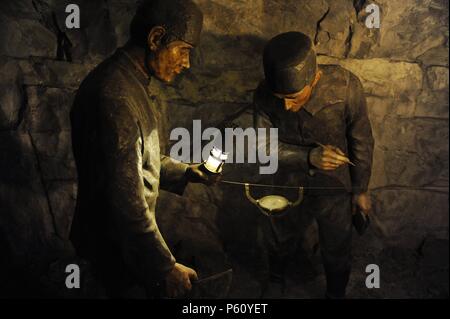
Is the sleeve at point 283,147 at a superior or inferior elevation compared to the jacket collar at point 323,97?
inferior

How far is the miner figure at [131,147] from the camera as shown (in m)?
3.49

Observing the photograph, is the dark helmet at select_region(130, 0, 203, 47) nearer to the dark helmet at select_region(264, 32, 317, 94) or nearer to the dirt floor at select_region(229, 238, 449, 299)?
the dark helmet at select_region(264, 32, 317, 94)

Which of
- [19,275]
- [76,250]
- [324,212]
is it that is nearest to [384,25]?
[324,212]

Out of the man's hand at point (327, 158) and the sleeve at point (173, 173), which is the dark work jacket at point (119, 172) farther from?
the man's hand at point (327, 158)

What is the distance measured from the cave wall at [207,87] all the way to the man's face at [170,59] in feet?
0.95

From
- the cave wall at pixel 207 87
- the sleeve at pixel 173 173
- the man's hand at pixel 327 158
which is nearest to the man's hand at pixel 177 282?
the cave wall at pixel 207 87

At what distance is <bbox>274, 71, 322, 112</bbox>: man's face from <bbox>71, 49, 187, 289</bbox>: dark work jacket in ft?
2.99

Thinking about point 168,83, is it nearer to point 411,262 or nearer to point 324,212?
point 324,212

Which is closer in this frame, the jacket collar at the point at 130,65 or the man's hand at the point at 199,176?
the jacket collar at the point at 130,65

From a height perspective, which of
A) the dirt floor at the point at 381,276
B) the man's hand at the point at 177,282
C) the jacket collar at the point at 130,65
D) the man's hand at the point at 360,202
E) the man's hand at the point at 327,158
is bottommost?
the dirt floor at the point at 381,276

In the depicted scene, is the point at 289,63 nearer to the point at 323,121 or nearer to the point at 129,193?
the point at 323,121

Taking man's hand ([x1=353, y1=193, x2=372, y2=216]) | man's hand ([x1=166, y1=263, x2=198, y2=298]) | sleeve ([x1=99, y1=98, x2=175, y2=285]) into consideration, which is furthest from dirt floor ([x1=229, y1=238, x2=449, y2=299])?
sleeve ([x1=99, y1=98, x2=175, y2=285])

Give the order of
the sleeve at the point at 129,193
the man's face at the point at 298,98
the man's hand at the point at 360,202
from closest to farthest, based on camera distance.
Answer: the sleeve at the point at 129,193 → the man's face at the point at 298,98 → the man's hand at the point at 360,202

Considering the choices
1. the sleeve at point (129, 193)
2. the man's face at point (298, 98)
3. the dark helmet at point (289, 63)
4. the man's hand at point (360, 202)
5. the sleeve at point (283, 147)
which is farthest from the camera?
the man's hand at point (360, 202)
